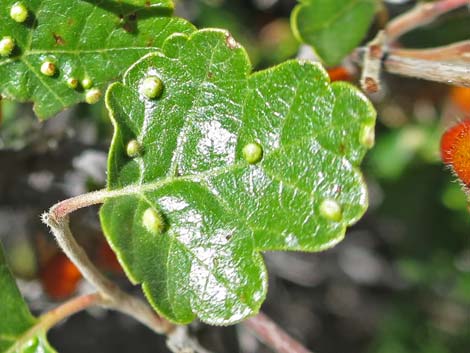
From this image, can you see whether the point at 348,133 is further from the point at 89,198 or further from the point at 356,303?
the point at 356,303

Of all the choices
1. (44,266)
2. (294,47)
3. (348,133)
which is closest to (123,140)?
(348,133)

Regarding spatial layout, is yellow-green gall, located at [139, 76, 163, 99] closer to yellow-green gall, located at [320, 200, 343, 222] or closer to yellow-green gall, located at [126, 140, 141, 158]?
yellow-green gall, located at [126, 140, 141, 158]

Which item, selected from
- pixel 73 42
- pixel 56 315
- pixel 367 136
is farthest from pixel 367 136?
pixel 56 315

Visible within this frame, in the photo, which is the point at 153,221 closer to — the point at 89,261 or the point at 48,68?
the point at 89,261

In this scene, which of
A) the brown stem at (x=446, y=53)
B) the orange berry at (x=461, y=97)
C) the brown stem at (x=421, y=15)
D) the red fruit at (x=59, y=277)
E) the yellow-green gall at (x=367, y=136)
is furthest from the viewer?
the orange berry at (x=461, y=97)

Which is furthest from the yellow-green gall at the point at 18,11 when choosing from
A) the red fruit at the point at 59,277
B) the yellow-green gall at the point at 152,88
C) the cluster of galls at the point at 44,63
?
the red fruit at the point at 59,277

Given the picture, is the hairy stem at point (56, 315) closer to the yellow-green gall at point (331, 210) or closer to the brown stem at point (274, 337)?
the brown stem at point (274, 337)
